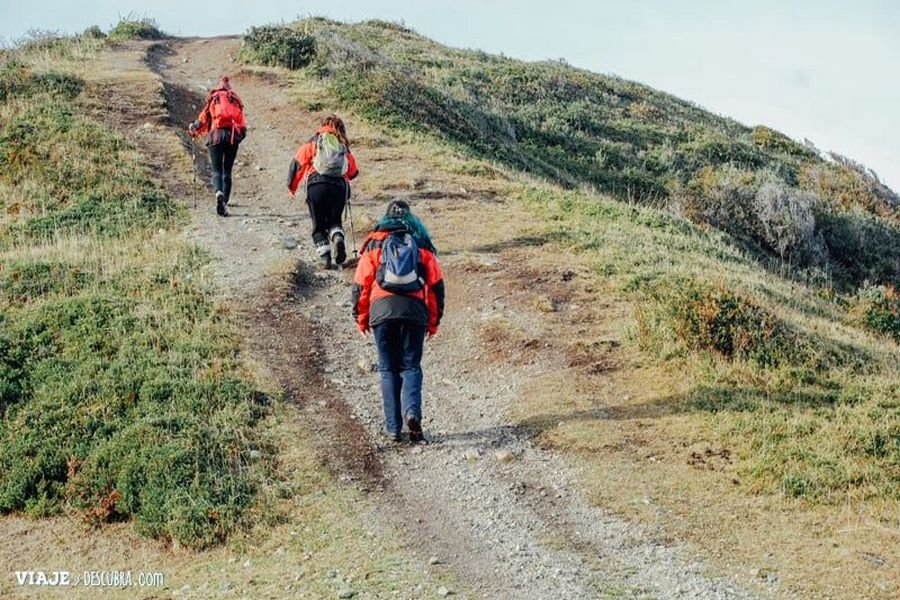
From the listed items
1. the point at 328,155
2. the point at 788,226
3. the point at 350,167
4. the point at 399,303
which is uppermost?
the point at 328,155

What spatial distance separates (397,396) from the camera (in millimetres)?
9156

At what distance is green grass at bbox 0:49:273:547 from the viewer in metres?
8.52

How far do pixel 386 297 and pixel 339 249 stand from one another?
4.79 metres

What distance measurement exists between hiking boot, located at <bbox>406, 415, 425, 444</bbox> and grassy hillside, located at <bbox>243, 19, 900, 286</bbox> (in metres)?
11.4

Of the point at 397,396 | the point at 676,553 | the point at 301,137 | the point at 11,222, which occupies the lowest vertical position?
the point at 676,553

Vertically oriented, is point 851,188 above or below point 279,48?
below

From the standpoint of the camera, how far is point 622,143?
3011cm

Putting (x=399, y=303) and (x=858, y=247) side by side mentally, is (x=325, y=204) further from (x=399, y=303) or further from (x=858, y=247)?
(x=858, y=247)

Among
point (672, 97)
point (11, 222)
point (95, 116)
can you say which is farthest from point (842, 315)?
point (672, 97)

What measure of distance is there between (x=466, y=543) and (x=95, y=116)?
16.3 meters

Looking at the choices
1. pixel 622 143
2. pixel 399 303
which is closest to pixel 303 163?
pixel 399 303

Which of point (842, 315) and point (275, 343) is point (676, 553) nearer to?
point (275, 343)

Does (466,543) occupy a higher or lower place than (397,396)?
lower

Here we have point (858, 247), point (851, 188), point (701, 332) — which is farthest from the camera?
point (851, 188)
